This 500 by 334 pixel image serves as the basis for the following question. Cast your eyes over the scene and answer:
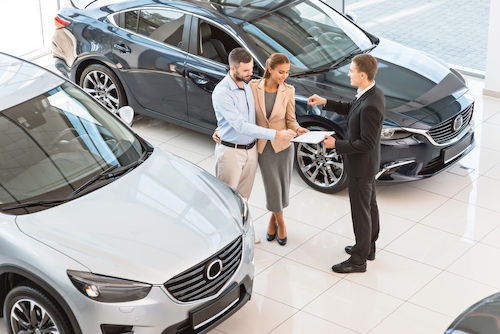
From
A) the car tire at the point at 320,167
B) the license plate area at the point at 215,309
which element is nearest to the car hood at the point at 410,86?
the car tire at the point at 320,167

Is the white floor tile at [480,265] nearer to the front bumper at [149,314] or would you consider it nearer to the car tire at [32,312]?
the front bumper at [149,314]

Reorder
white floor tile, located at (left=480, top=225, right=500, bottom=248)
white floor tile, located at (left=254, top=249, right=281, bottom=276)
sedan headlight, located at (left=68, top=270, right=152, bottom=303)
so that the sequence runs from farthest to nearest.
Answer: white floor tile, located at (left=480, top=225, right=500, bottom=248)
white floor tile, located at (left=254, top=249, right=281, bottom=276)
sedan headlight, located at (left=68, top=270, right=152, bottom=303)

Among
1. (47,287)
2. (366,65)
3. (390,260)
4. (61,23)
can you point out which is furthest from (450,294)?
(61,23)

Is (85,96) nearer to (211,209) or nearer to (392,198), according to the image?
(211,209)

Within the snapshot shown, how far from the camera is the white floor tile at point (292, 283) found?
15.8ft

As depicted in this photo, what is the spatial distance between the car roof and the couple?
1.20m

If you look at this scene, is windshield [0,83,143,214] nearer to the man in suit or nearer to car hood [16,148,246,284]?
car hood [16,148,246,284]

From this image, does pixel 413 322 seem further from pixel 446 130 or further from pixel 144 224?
pixel 446 130

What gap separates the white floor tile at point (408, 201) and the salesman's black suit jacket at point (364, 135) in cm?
130

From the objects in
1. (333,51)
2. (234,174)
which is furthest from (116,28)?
(234,174)

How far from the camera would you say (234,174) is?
5102 mm

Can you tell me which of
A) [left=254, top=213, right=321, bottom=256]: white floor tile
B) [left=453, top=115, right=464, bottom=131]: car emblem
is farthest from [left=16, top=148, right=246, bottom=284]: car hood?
[left=453, top=115, right=464, bottom=131]: car emblem

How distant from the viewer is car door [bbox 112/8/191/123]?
668cm

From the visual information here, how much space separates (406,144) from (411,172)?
0.95 ft
